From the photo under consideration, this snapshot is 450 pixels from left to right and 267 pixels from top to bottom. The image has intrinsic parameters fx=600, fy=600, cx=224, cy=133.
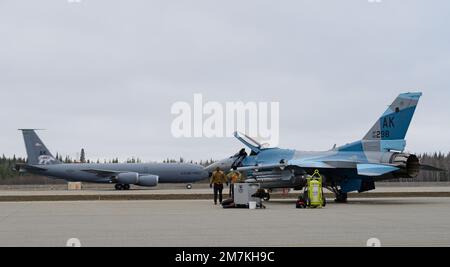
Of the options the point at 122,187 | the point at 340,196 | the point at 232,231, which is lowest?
the point at 122,187

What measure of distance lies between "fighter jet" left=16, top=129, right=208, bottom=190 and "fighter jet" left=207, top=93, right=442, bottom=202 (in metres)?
31.8

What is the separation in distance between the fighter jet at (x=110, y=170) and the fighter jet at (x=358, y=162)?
104 ft

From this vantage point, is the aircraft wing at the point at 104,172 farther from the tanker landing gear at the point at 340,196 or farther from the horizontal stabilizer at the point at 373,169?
the horizontal stabilizer at the point at 373,169

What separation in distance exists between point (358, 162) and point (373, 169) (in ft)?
3.67

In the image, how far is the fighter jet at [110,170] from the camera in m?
59.7

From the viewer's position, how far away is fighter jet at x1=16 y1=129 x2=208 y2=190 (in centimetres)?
5966

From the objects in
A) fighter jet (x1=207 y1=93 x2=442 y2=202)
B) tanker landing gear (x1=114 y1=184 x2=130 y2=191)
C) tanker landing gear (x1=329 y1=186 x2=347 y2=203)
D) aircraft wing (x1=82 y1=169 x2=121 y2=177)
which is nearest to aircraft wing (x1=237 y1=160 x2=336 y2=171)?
fighter jet (x1=207 y1=93 x2=442 y2=202)

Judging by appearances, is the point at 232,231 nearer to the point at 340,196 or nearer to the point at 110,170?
the point at 340,196

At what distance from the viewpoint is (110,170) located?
62.7 m

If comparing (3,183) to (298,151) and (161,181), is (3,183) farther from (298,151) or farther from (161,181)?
(298,151)

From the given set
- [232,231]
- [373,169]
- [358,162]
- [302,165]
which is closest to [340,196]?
[358,162]

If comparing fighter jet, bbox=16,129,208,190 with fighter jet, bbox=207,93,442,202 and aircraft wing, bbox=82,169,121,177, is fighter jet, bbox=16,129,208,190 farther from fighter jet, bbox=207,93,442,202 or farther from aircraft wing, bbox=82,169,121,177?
fighter jet, bbox=207,93,442,202

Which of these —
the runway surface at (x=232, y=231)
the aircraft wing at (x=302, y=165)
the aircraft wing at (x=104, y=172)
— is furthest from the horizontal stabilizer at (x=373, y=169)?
the aircraft wing at (x=104, y=172)
